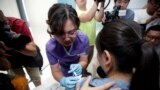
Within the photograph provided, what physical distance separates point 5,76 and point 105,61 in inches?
23.4

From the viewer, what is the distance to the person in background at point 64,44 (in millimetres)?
1128

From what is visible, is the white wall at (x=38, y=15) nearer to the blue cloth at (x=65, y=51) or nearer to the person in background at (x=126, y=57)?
the blue cloth at (x=65, y=51)

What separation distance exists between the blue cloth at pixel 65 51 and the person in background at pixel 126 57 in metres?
0.49

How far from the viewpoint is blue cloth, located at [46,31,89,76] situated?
1.24 metres

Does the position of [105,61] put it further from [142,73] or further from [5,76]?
[5,76]

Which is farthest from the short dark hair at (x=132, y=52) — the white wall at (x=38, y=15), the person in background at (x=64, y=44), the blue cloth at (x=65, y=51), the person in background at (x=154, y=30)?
the white wall at (x=38, y=15)

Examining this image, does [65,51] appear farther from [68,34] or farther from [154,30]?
[154,30]

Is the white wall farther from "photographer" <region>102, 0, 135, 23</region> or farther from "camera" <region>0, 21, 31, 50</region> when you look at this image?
"camera" <region>0, 21, 31, 50</region>

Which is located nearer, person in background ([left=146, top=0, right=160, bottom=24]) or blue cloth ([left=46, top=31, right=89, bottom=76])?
blue cloth ([left=46, top=31, right=89, bottom=76])

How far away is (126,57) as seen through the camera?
2.38ft

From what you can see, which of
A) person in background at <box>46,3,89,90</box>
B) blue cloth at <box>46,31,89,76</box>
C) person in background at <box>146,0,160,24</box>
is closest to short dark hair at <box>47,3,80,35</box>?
person in background at <box>46,3,89,90</box>

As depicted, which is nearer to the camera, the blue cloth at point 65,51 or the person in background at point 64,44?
the person in background at point 64,44

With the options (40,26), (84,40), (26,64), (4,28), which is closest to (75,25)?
(84,40)

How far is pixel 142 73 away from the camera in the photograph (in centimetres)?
65
